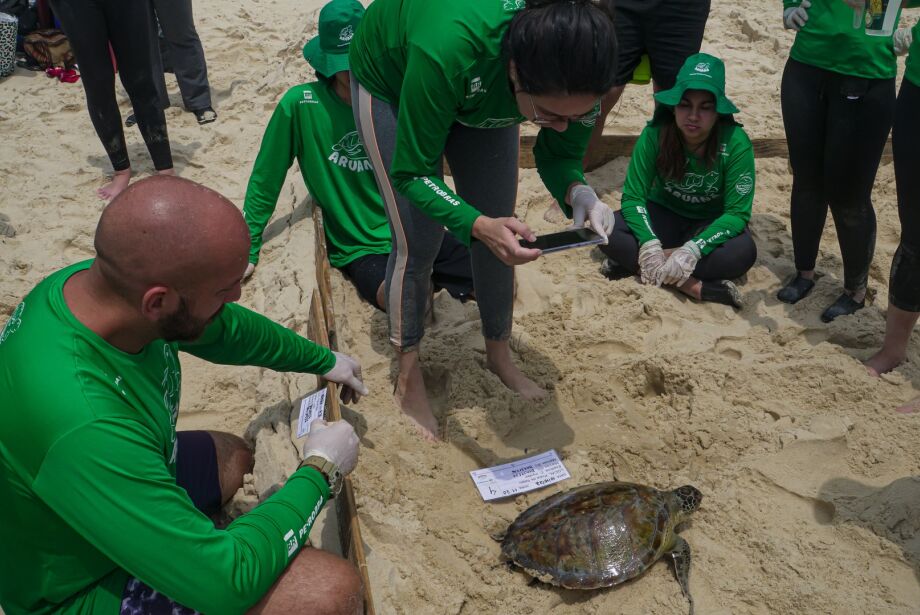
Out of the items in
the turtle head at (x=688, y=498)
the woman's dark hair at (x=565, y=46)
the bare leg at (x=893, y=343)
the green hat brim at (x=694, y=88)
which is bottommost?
the turtle head at (x=688, y=498)

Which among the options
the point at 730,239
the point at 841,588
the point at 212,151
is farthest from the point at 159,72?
the point at 841,588

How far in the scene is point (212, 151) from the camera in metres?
4.90

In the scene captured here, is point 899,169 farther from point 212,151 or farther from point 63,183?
point 63,183

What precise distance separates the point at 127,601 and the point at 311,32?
5.44m

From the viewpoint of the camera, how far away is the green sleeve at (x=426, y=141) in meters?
1.96

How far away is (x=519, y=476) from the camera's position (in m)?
2.54

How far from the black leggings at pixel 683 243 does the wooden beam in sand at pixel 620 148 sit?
830mm

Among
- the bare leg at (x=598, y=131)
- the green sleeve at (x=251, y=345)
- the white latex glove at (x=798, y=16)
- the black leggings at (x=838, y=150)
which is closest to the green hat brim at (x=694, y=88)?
the black leggings at (x=838, y=150)

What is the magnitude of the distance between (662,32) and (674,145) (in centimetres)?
55

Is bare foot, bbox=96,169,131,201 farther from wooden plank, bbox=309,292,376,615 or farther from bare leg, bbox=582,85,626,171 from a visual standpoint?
bare leg, bbox=582,85,626,171

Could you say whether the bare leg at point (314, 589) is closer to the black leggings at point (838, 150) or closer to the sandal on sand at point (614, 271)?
the sandal on sand at point (614, 271)

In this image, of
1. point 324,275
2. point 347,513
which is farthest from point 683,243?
point 347,513

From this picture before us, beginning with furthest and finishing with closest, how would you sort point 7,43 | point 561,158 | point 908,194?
point 7,43, point 908,194, point 561,158

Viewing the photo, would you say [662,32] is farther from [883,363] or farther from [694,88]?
[883,363]
